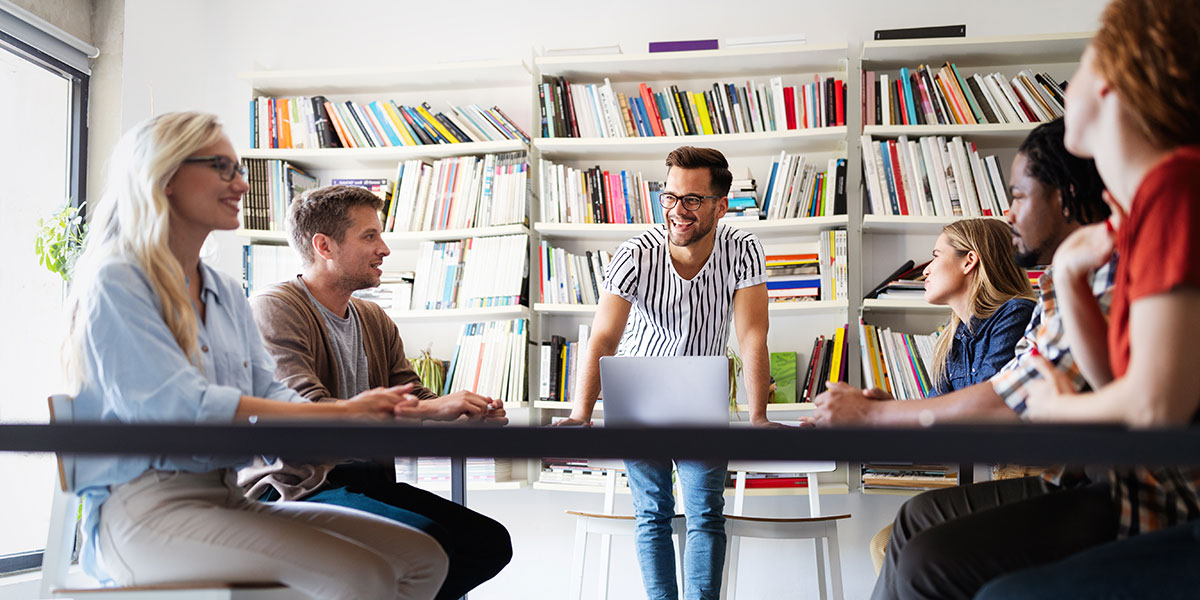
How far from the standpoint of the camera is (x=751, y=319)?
2500mm

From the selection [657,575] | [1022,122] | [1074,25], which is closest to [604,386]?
[657,575]

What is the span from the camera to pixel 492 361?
3.50 meters

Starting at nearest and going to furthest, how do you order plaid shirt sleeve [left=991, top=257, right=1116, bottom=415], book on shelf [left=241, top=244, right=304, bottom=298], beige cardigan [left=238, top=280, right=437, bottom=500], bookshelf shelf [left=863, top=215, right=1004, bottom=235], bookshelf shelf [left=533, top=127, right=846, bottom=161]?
plaid shirt sleeve [left=991, top=257, right=1116, bottom=415]
beige cardigan [left=238, top=280, right=437, bottom=500]
bookshelf shelf [left=863, top=215, right=1004, bottom=235]
bookshelf shelf [left=533, top=127, right=846, bottom=161]
book on shelf [left=241, top=244, right=304, bottom=298]

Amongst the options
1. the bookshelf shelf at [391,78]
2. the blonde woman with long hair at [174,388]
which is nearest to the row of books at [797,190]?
the bookshelf shelf at [391,78]

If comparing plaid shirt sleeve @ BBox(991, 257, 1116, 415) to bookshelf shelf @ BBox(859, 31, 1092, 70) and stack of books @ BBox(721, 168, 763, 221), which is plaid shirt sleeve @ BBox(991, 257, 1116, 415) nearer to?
stack of books @ BBox(721, 168, 763, 221)

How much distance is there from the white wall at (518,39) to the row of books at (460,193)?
0.55 meters

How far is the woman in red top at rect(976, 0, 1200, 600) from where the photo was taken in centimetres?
83

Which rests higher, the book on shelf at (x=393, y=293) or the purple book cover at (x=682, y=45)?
the purple book cover at (x=682, y=45)

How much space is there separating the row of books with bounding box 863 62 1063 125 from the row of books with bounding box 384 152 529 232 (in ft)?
4.48

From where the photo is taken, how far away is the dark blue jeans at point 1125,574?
3.08 ft

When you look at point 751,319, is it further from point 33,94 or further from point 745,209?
point 33,94

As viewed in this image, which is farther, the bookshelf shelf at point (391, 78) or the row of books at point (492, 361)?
the bookshelf shelf at point (391, 78)

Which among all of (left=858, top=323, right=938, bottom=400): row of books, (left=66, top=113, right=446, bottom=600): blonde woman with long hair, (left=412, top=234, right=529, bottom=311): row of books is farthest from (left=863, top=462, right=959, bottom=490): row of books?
(left=66, top=113, right=446, bottom=600): blonde woman with long hair

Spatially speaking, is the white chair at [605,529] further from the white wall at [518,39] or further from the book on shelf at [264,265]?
the book on shelf at [264,265]
